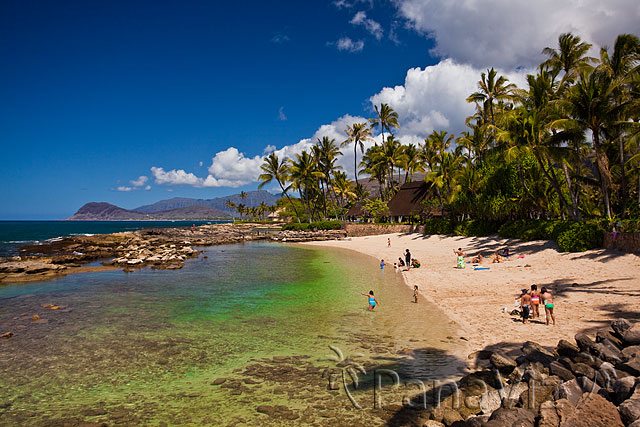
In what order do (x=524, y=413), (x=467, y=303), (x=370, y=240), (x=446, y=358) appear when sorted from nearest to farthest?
(x=524, y=413) → (x=446, y=358) → (x=467, y=303) → (x=370, y=240)

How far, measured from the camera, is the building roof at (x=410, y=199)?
55.8 m

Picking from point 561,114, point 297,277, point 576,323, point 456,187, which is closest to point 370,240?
point 456,187

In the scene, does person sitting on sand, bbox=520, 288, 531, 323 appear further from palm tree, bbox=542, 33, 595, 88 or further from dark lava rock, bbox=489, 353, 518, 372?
palm tree, bbox=542, 33, 595, 88

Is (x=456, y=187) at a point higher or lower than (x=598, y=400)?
higher

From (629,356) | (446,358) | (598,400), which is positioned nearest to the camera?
(598,400)

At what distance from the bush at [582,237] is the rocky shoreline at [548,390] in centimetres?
A: 1349

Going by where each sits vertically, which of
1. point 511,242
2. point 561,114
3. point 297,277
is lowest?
point 297,277

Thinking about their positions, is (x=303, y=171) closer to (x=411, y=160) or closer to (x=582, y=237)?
(x=411, y=160)

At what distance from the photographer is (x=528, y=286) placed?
1590cm

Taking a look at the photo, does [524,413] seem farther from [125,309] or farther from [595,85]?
[595,85]

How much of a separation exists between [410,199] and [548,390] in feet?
175

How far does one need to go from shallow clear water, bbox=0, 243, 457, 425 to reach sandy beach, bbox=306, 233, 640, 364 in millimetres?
1413

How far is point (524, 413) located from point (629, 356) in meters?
3.61

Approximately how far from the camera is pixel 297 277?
76.5ft
